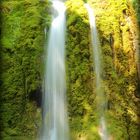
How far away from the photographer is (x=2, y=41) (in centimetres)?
645

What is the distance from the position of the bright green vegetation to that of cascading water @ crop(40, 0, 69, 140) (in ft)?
0.36

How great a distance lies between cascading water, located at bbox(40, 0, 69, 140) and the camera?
19.2 feet

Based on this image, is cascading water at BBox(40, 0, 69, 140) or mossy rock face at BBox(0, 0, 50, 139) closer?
cascading water at BBox(40, 0, 69, 140)

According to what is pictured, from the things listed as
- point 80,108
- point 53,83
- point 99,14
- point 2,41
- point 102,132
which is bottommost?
point 102,132

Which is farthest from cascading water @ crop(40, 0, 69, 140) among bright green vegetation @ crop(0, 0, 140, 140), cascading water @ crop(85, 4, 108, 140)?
cascading water @ crop(85, 4, 108, 140)

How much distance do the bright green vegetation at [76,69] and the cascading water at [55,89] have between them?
0.36ft

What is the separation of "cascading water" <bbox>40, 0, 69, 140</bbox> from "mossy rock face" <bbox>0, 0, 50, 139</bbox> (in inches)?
5.8

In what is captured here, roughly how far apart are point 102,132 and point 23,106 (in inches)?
51.2

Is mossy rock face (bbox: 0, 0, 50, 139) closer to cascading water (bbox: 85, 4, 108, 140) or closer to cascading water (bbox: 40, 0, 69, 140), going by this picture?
cascading water (bbox: 40, 0, 69, 140)

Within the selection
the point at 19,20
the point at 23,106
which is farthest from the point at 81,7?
the point at 23,106

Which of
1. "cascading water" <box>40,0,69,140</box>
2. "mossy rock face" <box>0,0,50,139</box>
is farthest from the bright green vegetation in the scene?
"cascading water" <box>40,0,69,140</box>

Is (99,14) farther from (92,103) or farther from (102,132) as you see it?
(102,132)

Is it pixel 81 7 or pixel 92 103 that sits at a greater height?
pixel 81 7

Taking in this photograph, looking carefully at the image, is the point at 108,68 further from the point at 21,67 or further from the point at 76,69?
the point at 21,67
